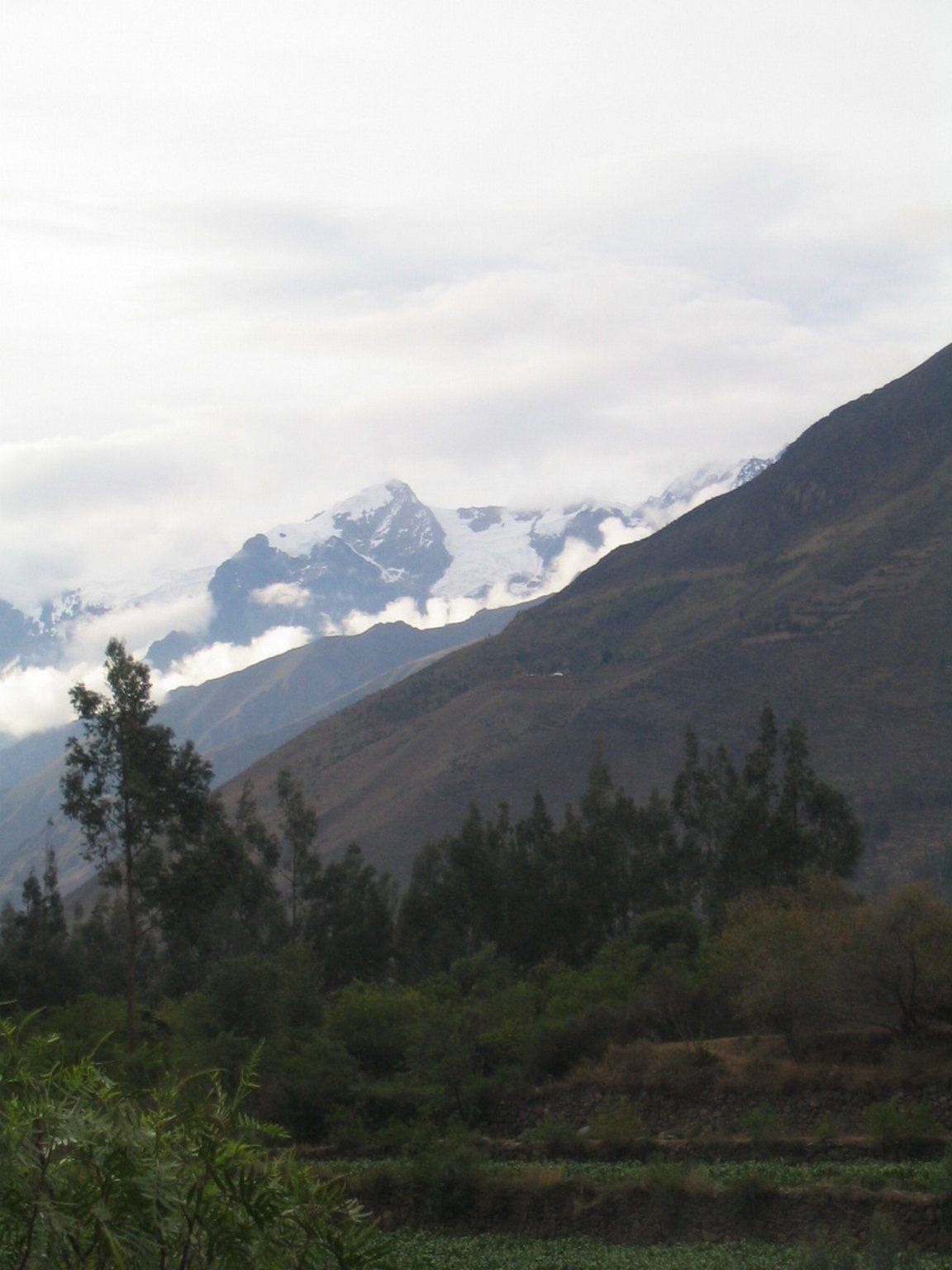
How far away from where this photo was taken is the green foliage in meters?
5.82

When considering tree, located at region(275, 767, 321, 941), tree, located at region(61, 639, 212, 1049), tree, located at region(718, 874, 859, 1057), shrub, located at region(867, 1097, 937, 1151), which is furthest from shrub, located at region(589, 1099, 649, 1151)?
tree, located at region(275, 767, 321, 941)

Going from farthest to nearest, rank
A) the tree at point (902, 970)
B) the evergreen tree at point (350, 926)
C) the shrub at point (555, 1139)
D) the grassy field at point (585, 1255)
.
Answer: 1. the evergreen tree at point (350, 926)
2. the tree at point (902, 970)
3. the shrub at point (555, 1139)
4. the grassy field at point (585, 1255)

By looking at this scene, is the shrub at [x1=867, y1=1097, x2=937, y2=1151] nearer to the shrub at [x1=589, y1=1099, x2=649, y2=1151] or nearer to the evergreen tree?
the shrub at [x1=589, y1=1099, x2=649, y2=1151]

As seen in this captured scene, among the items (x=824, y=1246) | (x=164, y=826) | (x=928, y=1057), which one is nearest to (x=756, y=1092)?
(x=928, y=1057)

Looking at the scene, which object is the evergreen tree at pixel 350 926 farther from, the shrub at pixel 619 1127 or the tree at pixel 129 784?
the shrub at pixel 619 1127

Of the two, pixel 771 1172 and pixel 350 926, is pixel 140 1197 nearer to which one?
pixel 771 1172

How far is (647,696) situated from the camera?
137 metres

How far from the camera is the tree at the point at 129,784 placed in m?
31.6

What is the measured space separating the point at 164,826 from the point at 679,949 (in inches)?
659

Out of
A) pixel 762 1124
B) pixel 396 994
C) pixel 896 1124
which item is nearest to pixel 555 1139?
pixel 762 1124

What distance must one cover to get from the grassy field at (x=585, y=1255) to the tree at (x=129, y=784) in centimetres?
1208

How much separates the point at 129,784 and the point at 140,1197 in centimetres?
2654

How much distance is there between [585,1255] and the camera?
2152cm

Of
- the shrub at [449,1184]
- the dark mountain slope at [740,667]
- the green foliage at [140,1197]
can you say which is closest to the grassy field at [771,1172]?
the shrub at [449,1184]
